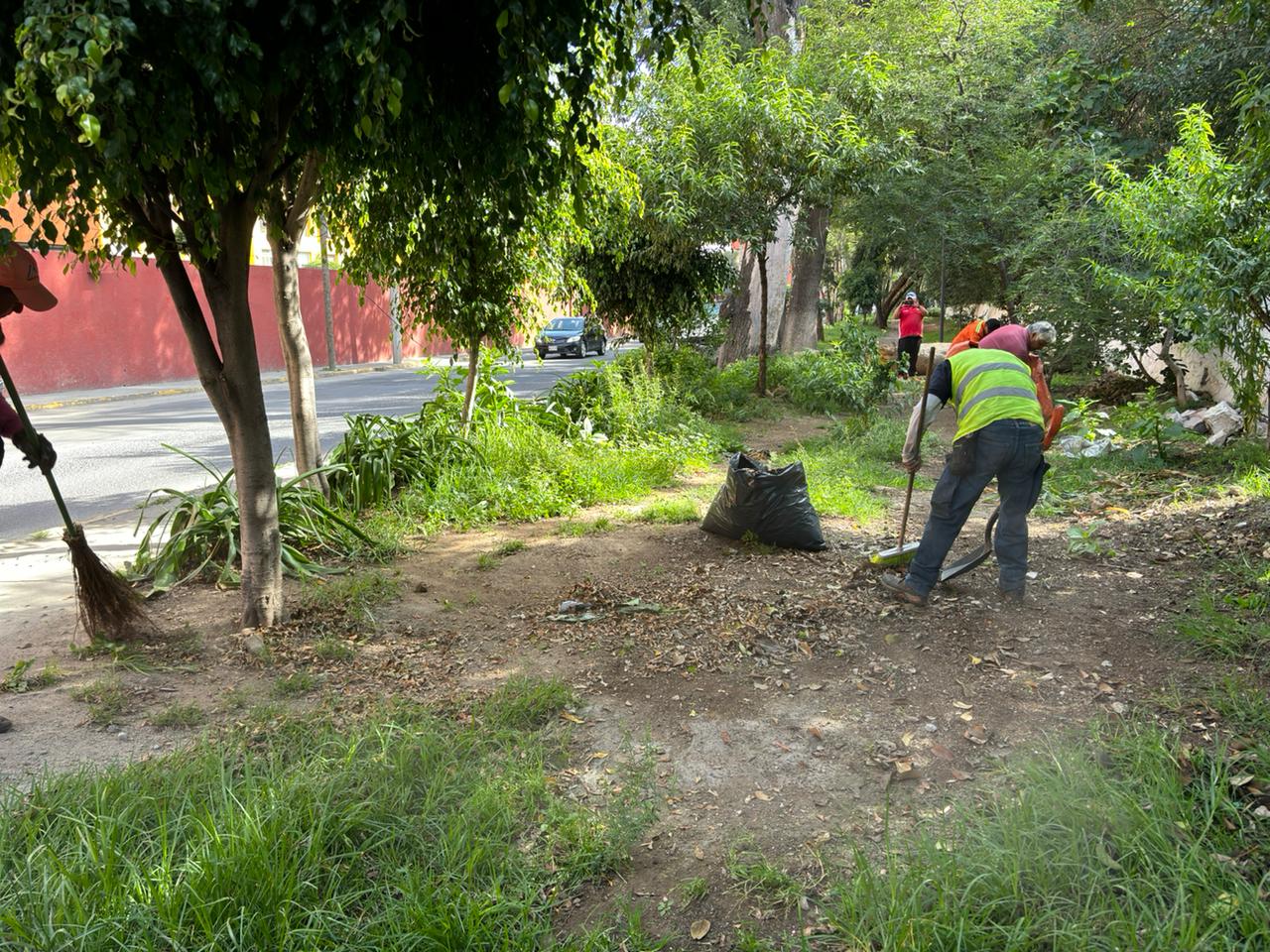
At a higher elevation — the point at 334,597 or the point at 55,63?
the point at 55,63

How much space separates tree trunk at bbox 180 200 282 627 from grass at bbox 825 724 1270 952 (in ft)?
10.8

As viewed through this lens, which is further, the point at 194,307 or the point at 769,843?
the point at 194,307

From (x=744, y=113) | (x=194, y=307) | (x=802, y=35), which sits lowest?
(x=194, y=307)

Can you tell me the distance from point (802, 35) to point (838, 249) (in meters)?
26.9

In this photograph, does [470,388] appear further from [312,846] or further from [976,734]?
[312,846]

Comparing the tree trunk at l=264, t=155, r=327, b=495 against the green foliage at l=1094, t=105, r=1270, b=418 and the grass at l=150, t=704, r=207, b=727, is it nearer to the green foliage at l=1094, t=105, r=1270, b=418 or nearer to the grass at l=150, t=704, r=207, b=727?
the grass at l=150, t=704, r=207, b=727

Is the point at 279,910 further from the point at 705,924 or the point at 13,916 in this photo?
the point at 705,924

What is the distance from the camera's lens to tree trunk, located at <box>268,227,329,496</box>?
5.99m

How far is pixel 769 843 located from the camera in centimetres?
298

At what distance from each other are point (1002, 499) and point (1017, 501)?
0.40ft

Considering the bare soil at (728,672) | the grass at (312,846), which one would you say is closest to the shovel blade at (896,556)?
the bare soil at (728,672)

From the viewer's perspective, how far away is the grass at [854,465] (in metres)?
7.56

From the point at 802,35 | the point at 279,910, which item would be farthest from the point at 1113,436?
the point at 802,35

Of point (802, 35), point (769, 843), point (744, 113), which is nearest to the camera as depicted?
point (769, 843)
